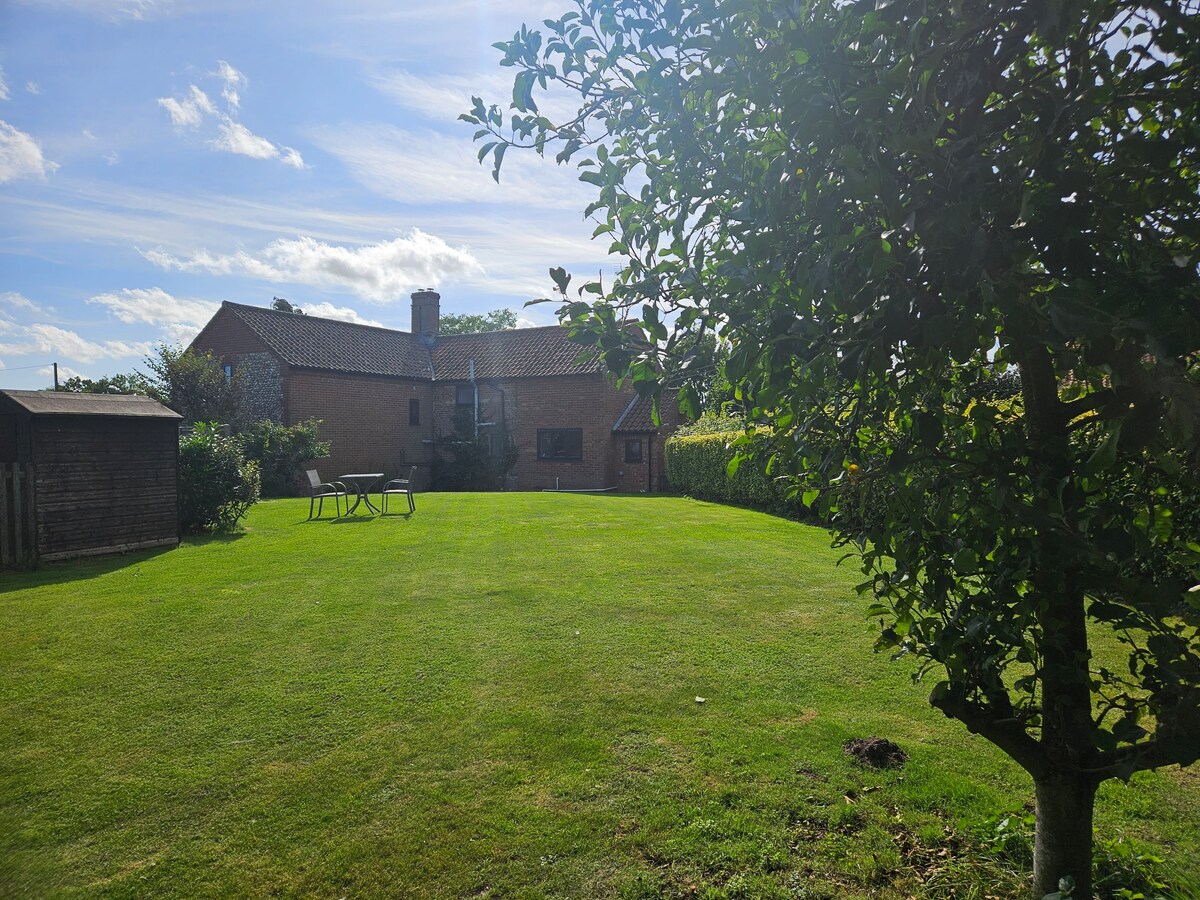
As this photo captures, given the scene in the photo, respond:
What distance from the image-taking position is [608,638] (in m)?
7.01

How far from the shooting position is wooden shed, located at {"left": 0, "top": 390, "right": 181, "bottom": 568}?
1089 cm

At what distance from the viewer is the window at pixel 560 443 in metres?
34.6

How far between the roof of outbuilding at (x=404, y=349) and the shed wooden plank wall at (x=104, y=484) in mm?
20682

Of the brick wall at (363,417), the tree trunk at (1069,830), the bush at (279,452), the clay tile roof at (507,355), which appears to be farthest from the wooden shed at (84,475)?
the clay tile roof at (507,355)

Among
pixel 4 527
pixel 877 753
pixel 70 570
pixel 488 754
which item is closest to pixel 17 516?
pixel 4 527

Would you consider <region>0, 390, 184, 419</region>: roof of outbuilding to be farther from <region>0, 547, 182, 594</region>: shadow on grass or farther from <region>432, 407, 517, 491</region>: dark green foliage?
<region>432, 407, 517, 491</region>: dark green foliage

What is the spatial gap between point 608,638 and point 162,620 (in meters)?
4.78

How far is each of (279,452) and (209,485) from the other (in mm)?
12984

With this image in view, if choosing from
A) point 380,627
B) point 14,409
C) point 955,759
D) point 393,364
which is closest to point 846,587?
point 955,759

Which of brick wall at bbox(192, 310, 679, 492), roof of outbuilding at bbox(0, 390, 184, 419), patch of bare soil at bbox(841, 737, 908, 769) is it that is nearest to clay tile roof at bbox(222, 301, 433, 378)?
brick wall at bbox(192, 310, 679, 492)

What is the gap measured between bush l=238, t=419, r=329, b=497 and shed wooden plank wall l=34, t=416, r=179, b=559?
45.0 feet

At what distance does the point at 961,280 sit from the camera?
191cm

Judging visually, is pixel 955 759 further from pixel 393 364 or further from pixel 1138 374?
pixel 393 364

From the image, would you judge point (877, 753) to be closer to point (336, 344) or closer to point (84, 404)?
point (84, 404)
